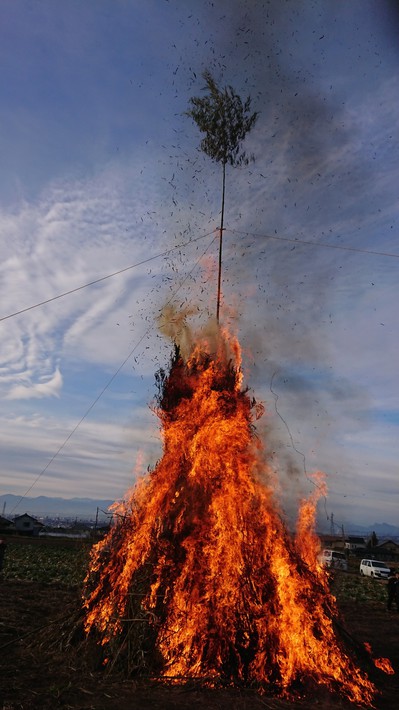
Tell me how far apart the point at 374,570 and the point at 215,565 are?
34.7m

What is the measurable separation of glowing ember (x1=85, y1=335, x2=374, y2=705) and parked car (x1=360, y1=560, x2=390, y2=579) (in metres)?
30.9

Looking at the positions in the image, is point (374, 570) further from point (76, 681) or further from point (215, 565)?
point (76, 681)

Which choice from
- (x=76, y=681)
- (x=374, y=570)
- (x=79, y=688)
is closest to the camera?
(x=79, y=688)

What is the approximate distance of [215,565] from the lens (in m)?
9.75

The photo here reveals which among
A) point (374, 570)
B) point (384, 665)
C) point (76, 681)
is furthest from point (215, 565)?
point (374, 570)

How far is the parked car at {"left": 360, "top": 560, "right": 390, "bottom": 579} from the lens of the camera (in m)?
38.0

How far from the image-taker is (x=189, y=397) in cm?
1187

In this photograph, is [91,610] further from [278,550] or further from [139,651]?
[278,550]

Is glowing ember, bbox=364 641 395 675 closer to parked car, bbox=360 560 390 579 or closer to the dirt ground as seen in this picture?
the dirt ground

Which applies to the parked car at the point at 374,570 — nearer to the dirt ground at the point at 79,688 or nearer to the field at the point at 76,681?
the field at the point at 76,681

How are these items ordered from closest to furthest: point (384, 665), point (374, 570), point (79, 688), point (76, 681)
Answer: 1. point (79, 688)
2. point (76, 681)
3. point (384, 665)
4. point (374, 570)

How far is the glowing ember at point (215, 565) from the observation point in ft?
28.9

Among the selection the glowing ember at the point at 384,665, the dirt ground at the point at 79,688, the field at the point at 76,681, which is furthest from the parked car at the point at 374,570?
the glowing ember at the point at 384,665

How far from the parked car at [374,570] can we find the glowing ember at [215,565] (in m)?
30.9
